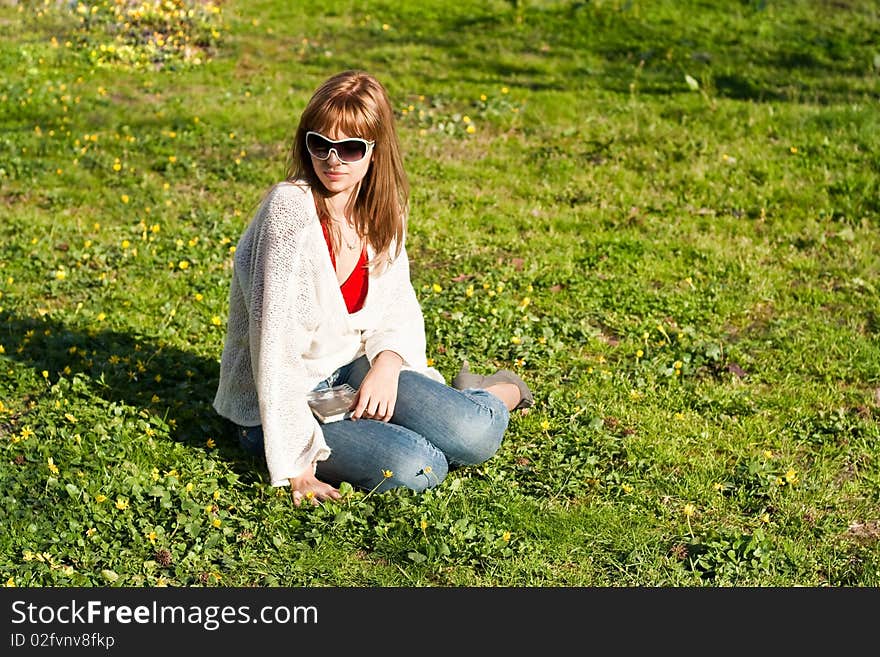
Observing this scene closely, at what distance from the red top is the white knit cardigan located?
0.05m

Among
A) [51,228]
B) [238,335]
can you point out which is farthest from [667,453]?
[51,228]

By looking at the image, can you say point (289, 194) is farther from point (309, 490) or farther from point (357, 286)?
point (309, 490)

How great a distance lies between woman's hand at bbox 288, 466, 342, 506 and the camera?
4.54m

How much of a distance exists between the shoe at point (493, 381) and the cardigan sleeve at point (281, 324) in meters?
1.08

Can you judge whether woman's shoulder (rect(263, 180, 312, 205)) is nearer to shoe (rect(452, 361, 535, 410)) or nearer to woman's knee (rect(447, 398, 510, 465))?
Result: woman's knee (rect(447, 398, 510, 465))

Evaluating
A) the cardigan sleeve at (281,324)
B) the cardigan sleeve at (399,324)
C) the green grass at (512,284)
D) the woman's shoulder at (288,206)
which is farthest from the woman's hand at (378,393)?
the woman's shoulder at (288,206)

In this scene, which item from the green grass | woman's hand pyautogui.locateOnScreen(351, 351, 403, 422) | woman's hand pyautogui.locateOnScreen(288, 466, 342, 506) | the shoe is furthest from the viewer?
the shoe

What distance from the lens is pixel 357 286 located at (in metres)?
4.87

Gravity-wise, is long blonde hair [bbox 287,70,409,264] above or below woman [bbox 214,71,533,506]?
above

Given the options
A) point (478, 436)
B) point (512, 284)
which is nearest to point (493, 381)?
point (478, 436)

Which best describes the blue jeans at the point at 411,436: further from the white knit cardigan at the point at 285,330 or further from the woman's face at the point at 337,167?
the woman's face at the point at 337,167

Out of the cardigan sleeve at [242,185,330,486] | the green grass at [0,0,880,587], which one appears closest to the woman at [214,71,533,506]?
the cardigan sleeve at [242,185,330,486]

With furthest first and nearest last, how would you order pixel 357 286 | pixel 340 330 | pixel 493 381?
1. pixel 493 381
2. pixel 357 286
3. pixel 340 330

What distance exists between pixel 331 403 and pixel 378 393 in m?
0.21
